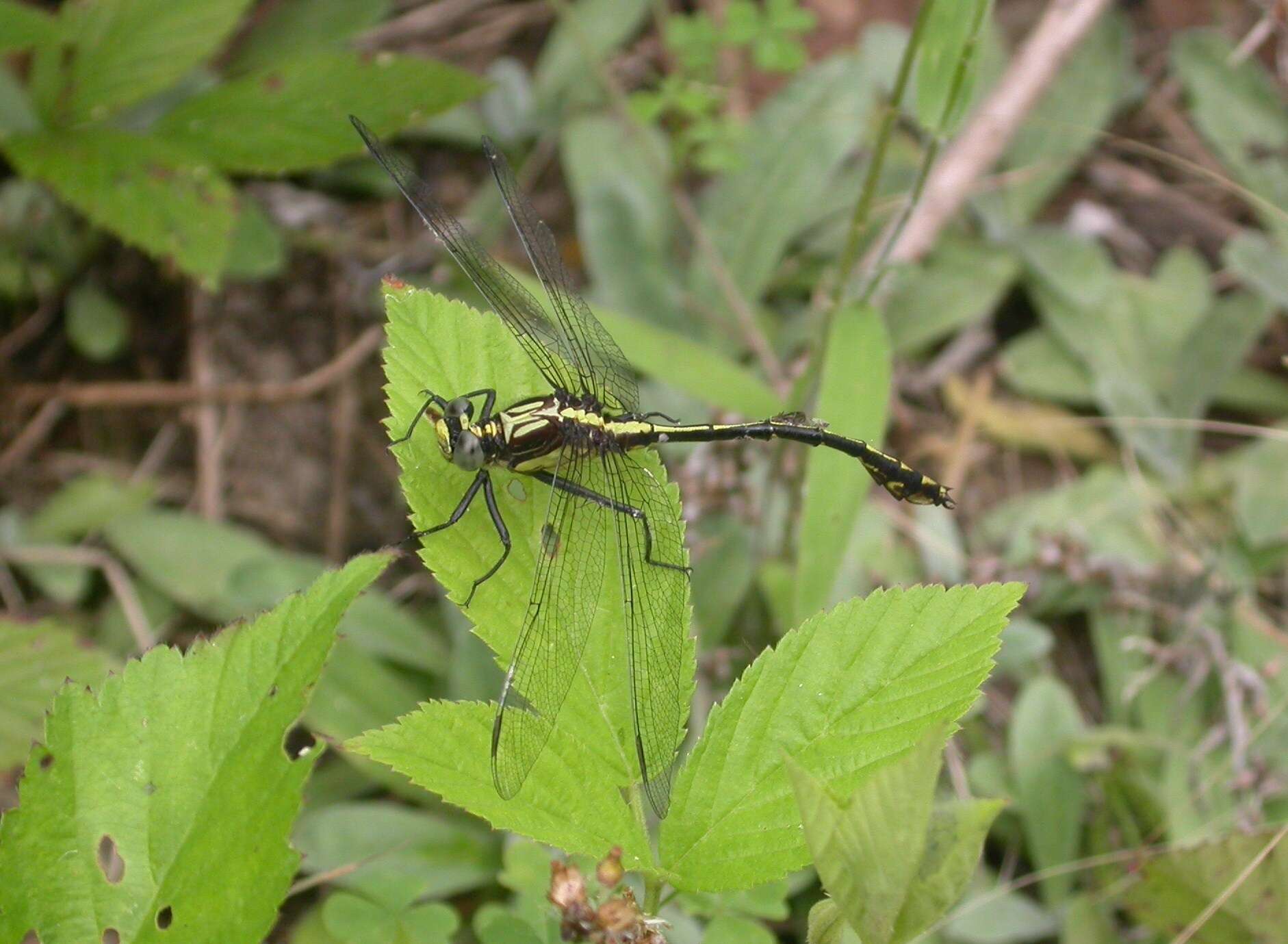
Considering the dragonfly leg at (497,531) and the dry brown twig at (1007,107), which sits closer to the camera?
the dragonfly leg at (497,531)

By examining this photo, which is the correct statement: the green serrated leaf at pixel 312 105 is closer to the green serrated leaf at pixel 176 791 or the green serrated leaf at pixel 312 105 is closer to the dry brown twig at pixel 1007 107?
the dry brown twig at pixel 1007 107

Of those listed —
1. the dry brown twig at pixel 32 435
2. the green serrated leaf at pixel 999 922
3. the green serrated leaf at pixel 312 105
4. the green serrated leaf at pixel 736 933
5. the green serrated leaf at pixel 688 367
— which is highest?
the green serrated leaf at pixel 312 105

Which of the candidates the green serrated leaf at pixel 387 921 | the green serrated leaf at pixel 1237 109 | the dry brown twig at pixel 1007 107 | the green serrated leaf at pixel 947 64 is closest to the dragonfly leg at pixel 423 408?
the green serrated leaf at pixel 387 921

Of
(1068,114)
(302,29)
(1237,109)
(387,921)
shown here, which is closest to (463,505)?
(387,921)

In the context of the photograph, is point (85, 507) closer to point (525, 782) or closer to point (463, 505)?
point (463, 505)

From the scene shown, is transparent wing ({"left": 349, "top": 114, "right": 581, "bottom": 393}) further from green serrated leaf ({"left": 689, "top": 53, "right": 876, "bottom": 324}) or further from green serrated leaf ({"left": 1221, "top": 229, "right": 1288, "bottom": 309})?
green serrated leaf ({"left": 1221, "top": 229, "right": 1288, "bottom": 309})

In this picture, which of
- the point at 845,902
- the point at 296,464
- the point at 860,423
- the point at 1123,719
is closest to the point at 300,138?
the point at 296,464

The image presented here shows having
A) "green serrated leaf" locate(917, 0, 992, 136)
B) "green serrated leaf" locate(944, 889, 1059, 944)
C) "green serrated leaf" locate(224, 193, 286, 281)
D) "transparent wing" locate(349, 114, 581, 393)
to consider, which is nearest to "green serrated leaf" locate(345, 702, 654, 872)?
"transparent wing" locate(349, 114, 581, 393)

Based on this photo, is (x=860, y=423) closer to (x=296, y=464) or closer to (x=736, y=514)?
(x=736, y=514)
